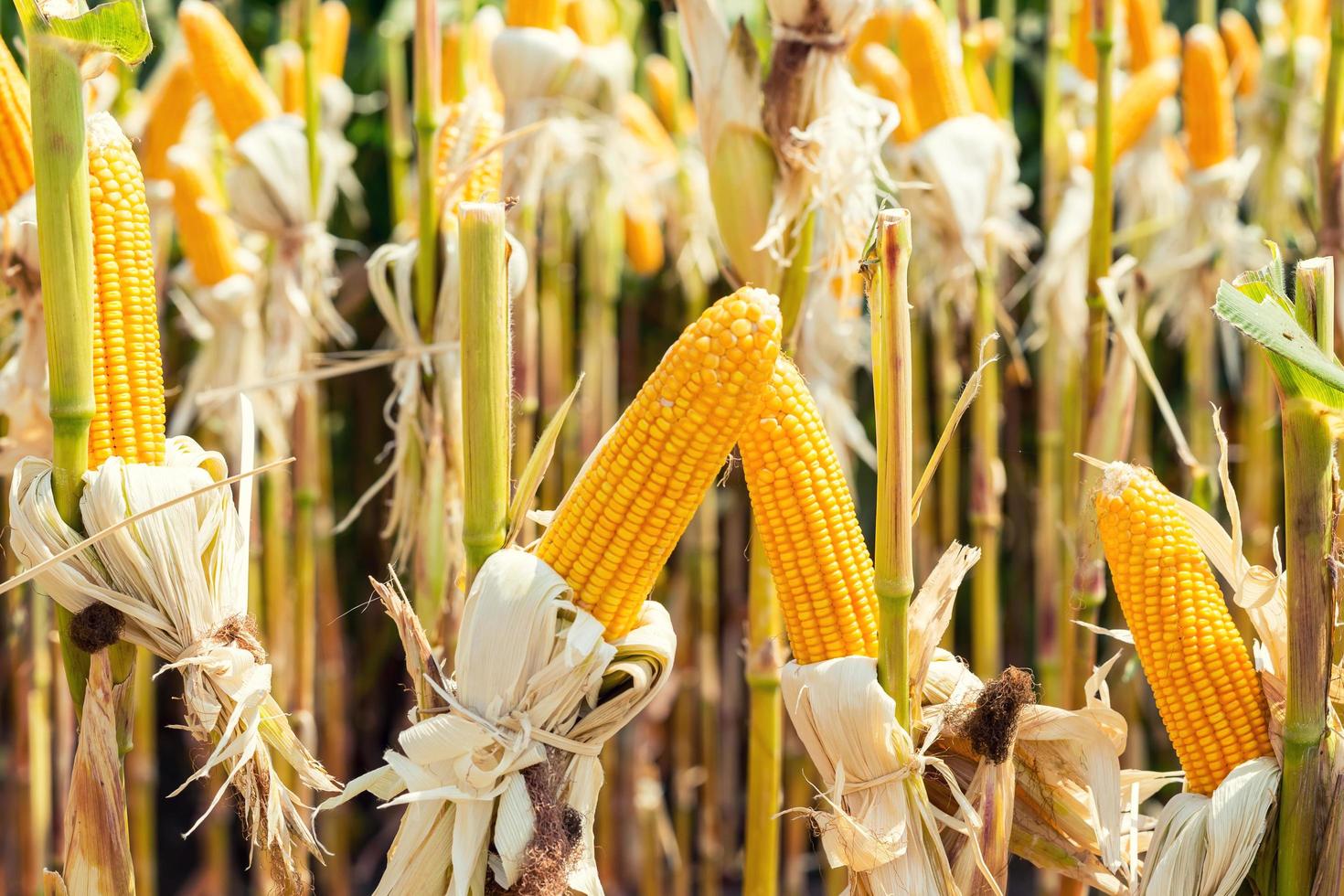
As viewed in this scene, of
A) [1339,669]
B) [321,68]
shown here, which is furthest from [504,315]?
[321,68]

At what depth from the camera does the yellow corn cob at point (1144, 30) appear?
6.83 feet

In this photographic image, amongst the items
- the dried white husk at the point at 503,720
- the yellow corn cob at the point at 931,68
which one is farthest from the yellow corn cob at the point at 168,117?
the dried white husk at the point at 503,720

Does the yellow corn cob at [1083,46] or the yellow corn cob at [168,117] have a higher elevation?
the yellow corn cob at [1083,46]

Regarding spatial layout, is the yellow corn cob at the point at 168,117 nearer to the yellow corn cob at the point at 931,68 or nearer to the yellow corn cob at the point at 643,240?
the yellow corn cob at the point at 643,240

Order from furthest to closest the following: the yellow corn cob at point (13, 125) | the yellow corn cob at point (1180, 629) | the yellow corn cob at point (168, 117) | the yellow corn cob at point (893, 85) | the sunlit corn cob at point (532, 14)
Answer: the yellow corn cob at point (168, 117)
the yellow corn cob at point (893, 85)
the sunlit corn cob at point (532, 14)
the yellow corn cob at point (13, 125)
the yellow corn cob at point (1180, 629)

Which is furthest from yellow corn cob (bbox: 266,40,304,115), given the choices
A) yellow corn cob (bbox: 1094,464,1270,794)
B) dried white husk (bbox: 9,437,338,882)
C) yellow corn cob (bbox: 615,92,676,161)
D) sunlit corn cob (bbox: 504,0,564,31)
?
yellow corn cob (bbox: 1094,464,1270,794)

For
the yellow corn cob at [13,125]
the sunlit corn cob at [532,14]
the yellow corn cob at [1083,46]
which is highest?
the yellow corn cob at [1083,46]

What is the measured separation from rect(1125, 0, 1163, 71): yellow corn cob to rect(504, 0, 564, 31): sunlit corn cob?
1.08 m

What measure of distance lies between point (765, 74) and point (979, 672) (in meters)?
0.97

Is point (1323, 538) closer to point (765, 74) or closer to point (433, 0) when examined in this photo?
point (765, 74)

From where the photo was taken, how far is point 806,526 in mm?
791

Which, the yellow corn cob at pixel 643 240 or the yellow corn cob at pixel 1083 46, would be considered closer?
the yellow corn cob at pixel 1083 46

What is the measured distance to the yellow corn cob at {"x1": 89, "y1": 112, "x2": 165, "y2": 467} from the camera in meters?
0.86

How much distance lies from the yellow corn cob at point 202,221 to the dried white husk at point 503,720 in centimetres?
108
